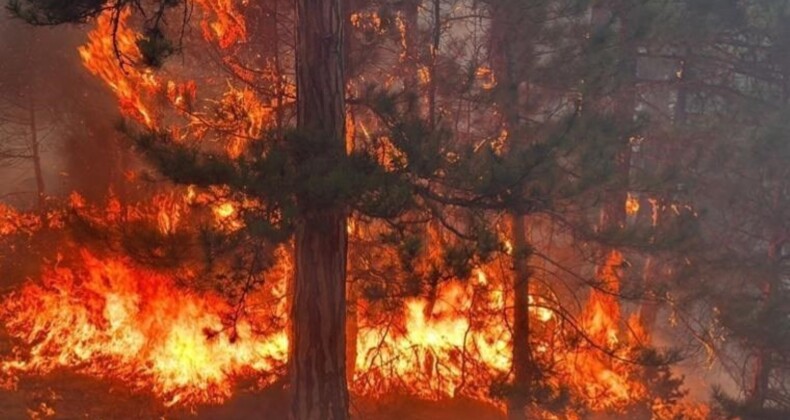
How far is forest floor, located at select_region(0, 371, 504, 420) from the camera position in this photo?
31.2ft

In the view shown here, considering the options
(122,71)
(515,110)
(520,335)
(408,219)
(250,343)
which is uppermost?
(122,71)

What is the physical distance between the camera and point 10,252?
1487 centimetres

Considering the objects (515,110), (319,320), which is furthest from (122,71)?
(515,110)

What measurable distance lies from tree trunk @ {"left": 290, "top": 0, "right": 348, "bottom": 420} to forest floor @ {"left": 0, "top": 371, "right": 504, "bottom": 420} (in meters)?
1.94

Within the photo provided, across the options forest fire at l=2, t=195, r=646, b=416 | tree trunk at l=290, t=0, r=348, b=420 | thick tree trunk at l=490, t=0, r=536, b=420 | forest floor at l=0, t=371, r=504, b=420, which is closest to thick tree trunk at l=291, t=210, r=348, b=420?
tree trunk at l=290, t=0, r=348, b=420

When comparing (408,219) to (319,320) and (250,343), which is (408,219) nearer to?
(319,320)

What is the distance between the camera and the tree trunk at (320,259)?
6.96 meters

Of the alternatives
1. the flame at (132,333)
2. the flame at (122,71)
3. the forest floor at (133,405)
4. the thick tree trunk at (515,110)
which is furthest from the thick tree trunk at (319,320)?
the flame at (122,71)

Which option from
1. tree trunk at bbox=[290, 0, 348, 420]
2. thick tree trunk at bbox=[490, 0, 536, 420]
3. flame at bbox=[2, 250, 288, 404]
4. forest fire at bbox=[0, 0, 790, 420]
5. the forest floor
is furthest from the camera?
flame at bbox=[2, 250, 288, 404]

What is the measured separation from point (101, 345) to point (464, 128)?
23.6 ft

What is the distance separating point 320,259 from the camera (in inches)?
285

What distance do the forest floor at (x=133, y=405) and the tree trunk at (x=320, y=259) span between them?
76.3 inches

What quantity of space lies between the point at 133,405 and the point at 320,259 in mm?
4749

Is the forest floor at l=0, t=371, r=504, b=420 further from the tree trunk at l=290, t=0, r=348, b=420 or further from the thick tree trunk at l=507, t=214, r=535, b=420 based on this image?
the tree trunk at l=290, t=0, r=348, b=420
